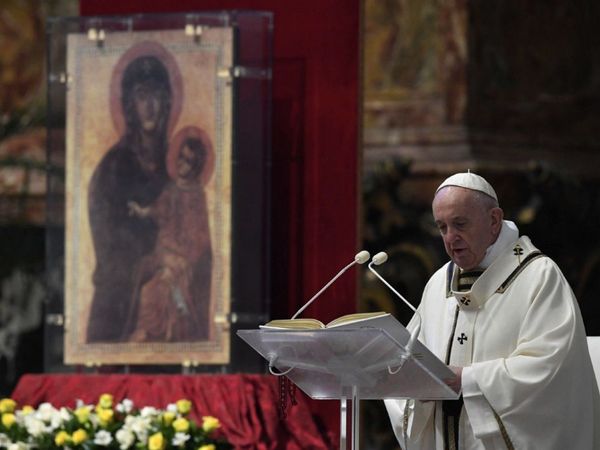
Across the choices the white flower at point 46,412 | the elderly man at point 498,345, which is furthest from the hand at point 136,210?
the elderly man at point 498,345

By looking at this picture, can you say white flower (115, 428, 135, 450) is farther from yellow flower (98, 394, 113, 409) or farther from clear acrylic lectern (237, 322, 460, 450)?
clear acrylic lectern (237, 322, 460, 450)

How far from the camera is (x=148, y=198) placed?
8.97 metres

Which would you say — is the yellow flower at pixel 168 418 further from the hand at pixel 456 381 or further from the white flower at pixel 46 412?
the hand at pixel 456 381

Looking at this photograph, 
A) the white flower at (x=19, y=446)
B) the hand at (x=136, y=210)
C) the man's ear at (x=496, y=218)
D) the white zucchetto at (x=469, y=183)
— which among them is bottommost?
the white flower at (x=19, y=446)

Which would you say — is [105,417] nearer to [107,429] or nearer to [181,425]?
[107,429]

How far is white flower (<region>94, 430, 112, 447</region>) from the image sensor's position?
25.7 feet

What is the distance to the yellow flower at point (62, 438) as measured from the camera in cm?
780

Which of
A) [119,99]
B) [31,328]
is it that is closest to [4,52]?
[31,328]

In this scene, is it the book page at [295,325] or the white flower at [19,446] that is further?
the white flower at [19,446]

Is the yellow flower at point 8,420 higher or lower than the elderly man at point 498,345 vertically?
lower

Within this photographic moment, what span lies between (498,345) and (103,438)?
257 cm

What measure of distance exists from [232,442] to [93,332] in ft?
3.94

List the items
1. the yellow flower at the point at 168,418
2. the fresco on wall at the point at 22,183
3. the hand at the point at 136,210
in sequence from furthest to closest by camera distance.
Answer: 1. the fresco on wall at the point at 22,183
2. the hand at the point at 136,210
3. the yellow flower at the point at 168,418

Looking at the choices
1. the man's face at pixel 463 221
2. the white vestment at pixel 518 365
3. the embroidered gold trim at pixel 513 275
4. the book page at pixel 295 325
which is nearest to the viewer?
the book page at pixel 295 325
